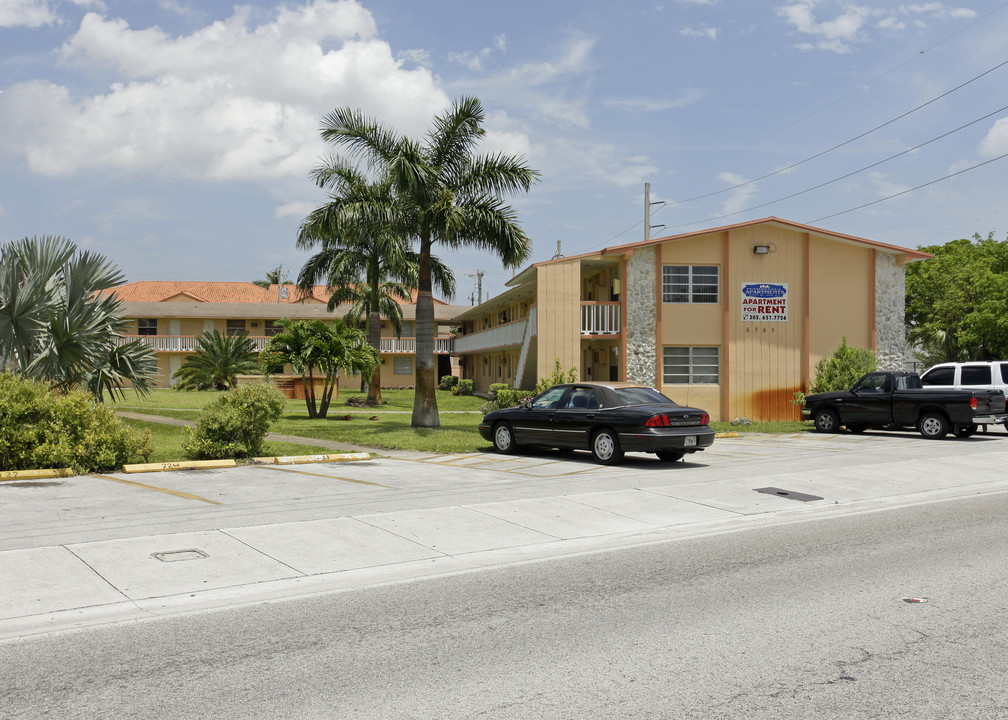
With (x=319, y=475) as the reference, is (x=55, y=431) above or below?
above

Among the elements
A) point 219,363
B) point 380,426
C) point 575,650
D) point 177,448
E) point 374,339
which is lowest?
point 575,650

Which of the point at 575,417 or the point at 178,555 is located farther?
the point at 575,417

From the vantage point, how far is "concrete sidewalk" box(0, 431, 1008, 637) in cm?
711

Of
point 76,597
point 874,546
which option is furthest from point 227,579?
point 874,546

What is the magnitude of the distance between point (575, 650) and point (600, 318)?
2356 cm

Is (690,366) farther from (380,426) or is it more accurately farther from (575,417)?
(575,417)

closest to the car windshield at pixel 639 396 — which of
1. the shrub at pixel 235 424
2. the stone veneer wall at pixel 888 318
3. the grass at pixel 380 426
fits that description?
the grass at pixel 380 426

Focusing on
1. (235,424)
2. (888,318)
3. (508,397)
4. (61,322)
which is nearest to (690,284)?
(888,318)

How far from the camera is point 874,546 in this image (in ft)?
28.6

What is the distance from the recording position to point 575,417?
15836 mm

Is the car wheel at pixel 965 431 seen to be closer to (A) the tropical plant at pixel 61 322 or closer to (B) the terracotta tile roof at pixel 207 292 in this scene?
(A) the tropical plant at pixel 61 322

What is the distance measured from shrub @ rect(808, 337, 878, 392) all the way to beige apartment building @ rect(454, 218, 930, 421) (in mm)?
818

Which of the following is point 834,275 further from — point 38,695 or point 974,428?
point 38,695

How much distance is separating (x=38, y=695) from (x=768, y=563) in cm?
596
